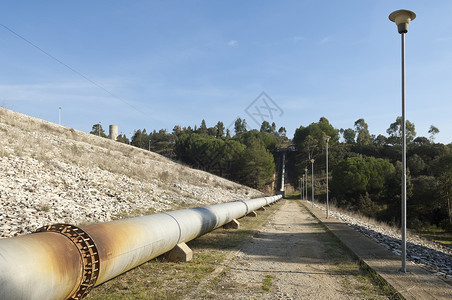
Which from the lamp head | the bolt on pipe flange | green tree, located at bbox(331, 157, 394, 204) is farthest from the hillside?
green tree, located at bbox(331, 157, 394, 204)

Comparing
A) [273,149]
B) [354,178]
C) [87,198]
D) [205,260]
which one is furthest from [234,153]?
[205,260]

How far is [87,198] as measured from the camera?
14.1 meters

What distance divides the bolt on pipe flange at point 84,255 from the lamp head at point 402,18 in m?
8.29

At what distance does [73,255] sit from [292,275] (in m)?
4.84

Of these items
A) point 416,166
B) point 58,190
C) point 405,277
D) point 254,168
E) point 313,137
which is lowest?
point 405,277

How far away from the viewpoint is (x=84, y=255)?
176 inches

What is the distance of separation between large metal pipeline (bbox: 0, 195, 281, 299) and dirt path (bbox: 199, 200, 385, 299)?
1.58 metres

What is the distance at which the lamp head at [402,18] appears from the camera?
7504mm

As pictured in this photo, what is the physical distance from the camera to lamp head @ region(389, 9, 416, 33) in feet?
24.6

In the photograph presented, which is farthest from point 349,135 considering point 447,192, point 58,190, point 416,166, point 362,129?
point 58,190

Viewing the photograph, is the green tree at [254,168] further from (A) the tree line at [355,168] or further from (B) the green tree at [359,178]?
(B) the green tree at [359,178]

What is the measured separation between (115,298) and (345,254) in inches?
280

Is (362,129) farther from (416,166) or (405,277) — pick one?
(405,277)

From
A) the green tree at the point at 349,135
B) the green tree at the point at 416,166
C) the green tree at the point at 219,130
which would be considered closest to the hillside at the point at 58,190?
the green tree at the point at 416,166
